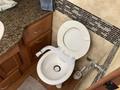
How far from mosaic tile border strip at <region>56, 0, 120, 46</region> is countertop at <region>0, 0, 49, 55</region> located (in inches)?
8.1

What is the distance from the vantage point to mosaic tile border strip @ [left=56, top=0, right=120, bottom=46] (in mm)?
1344

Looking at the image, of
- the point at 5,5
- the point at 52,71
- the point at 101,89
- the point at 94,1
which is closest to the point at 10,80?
the point at 52,71

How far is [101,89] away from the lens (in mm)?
662

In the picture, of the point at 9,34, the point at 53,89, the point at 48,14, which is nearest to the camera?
the point at 9,34

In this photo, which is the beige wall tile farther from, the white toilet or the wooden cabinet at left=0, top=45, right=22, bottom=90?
the wooden cabinet at left=0, top=45, right=22, bottom=90

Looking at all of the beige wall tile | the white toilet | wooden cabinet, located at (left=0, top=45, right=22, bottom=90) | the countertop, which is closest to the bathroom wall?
the beige wall tile

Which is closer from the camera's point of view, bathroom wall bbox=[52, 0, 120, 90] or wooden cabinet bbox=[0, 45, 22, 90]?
bathroom wall bbox=[52, 0, 120, 90]

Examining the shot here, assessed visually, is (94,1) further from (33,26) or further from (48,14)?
(33,26)

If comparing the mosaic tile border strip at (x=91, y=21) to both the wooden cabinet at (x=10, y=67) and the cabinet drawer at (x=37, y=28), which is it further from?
the wooden cabinet at (x=10, y=67)

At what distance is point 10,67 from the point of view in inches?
65.2

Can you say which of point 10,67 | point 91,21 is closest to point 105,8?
point 91,21

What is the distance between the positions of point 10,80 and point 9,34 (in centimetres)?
69

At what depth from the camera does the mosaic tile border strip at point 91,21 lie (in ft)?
4.41

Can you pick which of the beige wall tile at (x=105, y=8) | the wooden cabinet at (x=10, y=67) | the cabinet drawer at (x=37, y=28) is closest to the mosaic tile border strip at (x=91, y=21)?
the beige wall tile at (x=105, y=8)
